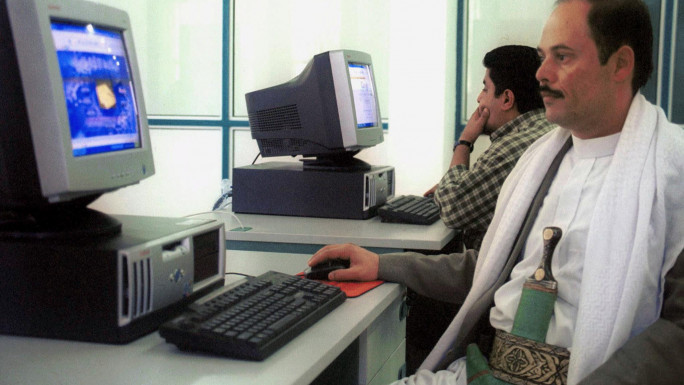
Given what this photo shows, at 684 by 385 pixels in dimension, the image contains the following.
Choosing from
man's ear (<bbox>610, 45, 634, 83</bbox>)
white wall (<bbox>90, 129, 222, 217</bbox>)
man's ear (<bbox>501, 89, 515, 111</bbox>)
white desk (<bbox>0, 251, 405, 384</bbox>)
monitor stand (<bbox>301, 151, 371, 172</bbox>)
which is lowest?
white wall (<bbox>90, 129, 222, 217</bbox>)

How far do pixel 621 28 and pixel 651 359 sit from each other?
2.24ft

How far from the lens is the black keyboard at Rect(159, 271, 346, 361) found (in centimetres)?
100

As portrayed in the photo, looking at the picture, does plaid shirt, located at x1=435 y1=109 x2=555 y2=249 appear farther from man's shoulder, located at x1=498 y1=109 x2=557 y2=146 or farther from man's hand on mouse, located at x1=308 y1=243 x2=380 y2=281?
man's hand on mouse, located at x1=308 y1=243 x2=380 y2=281

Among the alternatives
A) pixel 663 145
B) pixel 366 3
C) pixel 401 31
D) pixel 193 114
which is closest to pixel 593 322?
pixel 663 145

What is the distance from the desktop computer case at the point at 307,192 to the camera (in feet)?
7.84

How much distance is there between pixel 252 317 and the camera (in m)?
1.10

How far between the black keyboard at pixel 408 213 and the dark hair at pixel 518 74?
467mm

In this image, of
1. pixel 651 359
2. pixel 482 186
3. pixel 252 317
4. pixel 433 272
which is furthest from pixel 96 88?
pixel 482 186

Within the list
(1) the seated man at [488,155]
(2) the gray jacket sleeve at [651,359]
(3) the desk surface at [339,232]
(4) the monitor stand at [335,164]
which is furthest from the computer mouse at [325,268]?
(4) the monitor stand at [335,164]

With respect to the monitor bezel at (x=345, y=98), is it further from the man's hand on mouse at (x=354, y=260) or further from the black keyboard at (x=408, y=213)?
the man's hand on mouse at (x=354, y=260)

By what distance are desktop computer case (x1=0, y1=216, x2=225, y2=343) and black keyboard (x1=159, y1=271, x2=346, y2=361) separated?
62mm

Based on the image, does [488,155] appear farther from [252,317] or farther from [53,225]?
[53,225]

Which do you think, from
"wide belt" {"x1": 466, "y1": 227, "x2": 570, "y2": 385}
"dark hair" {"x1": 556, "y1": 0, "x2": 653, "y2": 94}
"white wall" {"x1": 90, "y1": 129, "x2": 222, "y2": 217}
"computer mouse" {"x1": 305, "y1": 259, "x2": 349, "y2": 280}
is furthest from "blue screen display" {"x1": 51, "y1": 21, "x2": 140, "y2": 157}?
"white wall" {"x1": 90, "y1": 129, "x2": 222, "y2": 217}

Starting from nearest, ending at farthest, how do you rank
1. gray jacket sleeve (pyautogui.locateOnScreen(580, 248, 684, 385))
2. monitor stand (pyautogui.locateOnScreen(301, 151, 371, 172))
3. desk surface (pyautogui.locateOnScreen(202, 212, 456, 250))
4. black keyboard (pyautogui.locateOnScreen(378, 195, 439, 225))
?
gray jacket sleeve (pyautogui.locateOnScreen(580, 248, 684, 385)) < desk surface (pyautogui.locateOnScreen(202, 212, 456, 250)) < black keyboard (pyautogui.locateOnScreen(378, 195, 439, 225)) < monitor stand (pyautogui.locateOnScreen(301, 151, 371, 172))
